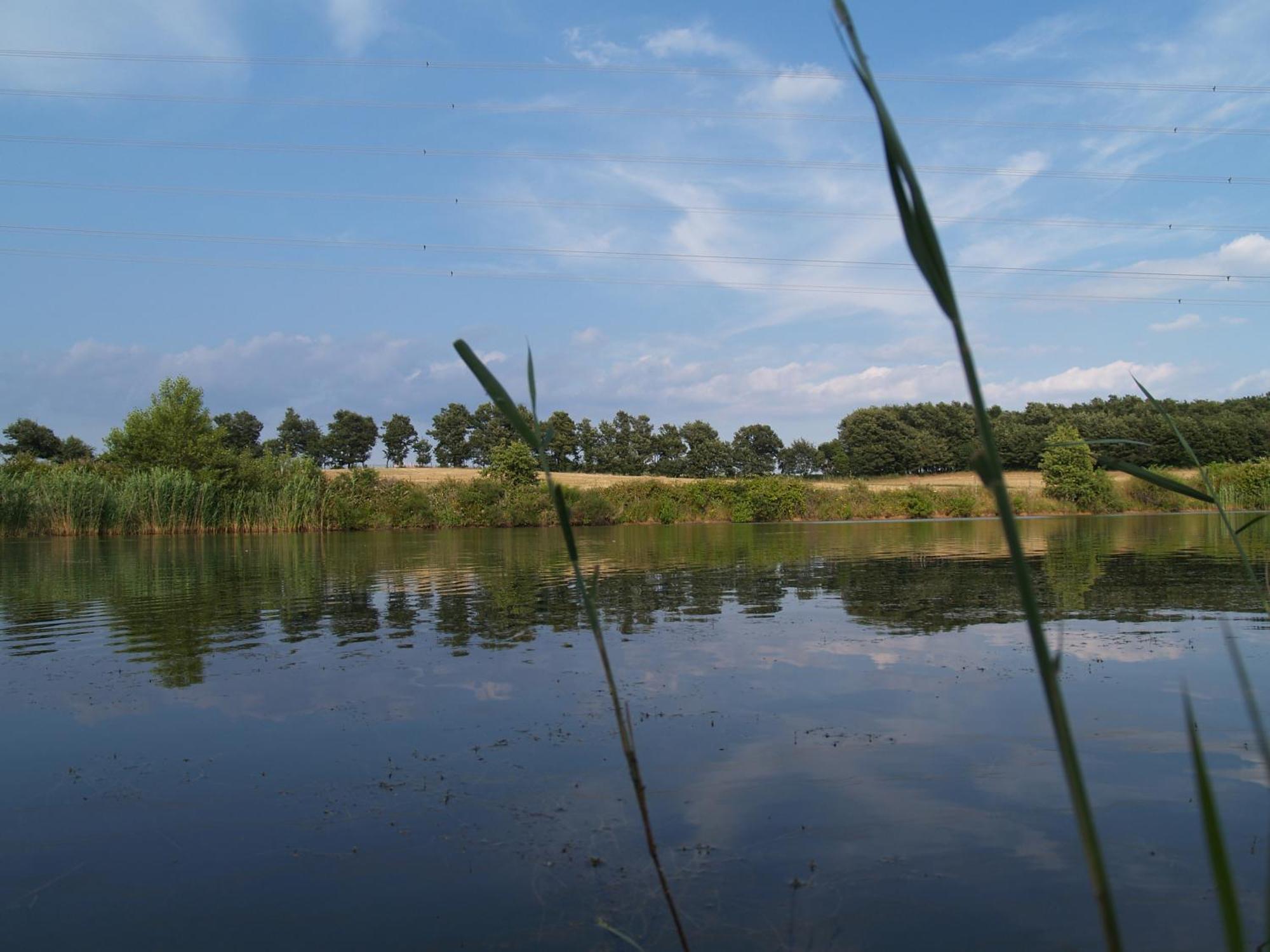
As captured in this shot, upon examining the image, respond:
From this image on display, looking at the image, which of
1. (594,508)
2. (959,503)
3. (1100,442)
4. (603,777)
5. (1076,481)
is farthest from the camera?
(959,503)

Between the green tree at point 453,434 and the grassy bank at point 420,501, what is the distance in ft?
119

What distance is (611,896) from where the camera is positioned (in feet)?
12.0

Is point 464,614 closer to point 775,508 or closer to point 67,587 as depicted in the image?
point 67,587

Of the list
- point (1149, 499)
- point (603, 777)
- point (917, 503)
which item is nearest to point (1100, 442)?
point (603, 777)

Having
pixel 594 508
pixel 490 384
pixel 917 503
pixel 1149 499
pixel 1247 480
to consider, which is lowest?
pixel 1149 499

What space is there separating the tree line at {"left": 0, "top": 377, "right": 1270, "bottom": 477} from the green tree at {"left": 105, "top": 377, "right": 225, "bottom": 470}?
0.21 feet

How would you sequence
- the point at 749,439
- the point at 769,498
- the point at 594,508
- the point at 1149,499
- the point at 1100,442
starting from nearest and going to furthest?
1. the point at 1100,442
2. the point at 594,508
3. the point at 769,498
4. the point at 1149,499
5. the point at 749,439

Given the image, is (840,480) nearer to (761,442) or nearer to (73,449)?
(761,442)

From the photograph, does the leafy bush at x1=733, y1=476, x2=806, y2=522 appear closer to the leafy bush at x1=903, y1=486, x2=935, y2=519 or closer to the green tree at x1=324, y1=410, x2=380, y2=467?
the leafy bush at x1=903, y1=486, x2=935, y2=519

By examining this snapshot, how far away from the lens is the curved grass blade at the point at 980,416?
0.69m

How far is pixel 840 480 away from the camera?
2172 inches

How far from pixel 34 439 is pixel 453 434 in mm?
36185

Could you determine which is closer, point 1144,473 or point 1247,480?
point 1144,473

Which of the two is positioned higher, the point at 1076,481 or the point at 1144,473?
the point at 1144,473
